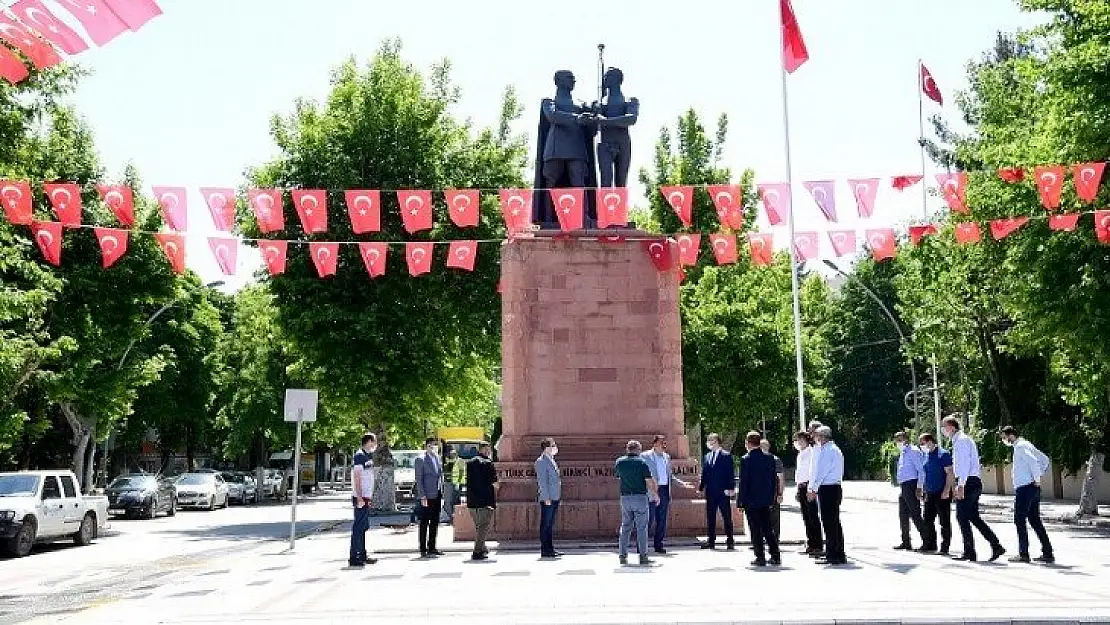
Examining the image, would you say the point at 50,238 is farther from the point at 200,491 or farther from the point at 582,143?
the point at 200,491

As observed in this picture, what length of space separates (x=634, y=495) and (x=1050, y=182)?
33.8 feet

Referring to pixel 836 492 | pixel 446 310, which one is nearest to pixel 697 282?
pixel 446 310

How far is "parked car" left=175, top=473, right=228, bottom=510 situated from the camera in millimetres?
44281

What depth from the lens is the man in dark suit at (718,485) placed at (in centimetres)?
1659

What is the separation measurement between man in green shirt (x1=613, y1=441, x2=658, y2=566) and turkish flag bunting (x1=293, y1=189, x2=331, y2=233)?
9354mm

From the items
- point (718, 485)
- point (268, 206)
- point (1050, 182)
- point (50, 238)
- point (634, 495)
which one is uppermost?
point (1050, 182)

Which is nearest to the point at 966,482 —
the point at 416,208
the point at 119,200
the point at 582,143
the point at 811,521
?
the point at 811,521

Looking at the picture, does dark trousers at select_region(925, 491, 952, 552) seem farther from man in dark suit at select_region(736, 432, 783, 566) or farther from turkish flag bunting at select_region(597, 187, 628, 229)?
turkish flag bunting at select_region(597, 187, 628, 229)

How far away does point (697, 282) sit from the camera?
139 feet

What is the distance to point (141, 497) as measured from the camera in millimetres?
36719

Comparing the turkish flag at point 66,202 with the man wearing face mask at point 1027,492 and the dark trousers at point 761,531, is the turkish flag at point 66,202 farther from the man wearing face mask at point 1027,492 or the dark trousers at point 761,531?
the man wearing face mask at point 1027,492

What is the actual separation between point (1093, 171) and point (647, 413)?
898 cm

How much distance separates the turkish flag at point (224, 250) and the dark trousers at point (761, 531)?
1185cm

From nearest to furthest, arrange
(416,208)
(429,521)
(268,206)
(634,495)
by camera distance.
Result: 1. (634,495)
2. (429,521)
3. (268,206)
4. (416,208)
